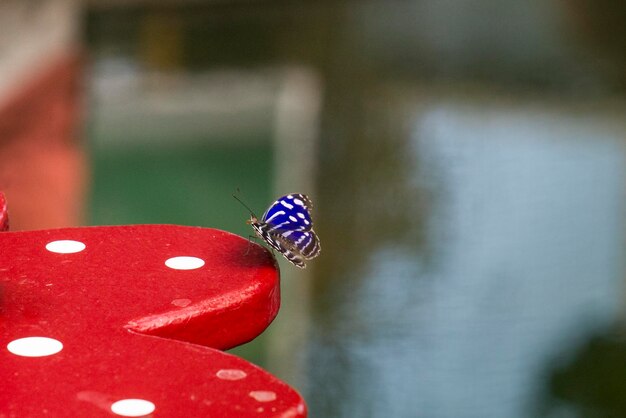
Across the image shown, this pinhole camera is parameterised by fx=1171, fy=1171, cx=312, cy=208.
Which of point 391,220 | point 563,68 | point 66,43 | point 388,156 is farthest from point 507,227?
point 66,43

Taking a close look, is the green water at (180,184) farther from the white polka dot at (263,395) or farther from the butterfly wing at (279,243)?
the white polka dot at (263,395)

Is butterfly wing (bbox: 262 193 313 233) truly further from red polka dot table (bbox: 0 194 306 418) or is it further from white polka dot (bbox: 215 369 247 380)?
white polka dot (bbox: 215 369 247 380)

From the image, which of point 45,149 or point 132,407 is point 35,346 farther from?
point 45,149

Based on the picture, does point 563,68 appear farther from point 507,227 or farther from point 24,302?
point 24,302

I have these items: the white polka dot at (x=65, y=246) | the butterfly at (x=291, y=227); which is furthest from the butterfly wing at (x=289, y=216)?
the white polka dot at (x=65, y=246)

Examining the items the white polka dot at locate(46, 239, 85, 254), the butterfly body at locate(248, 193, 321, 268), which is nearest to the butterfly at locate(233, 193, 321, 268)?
the butterfly body at locate(248, 193, 321, 268)
